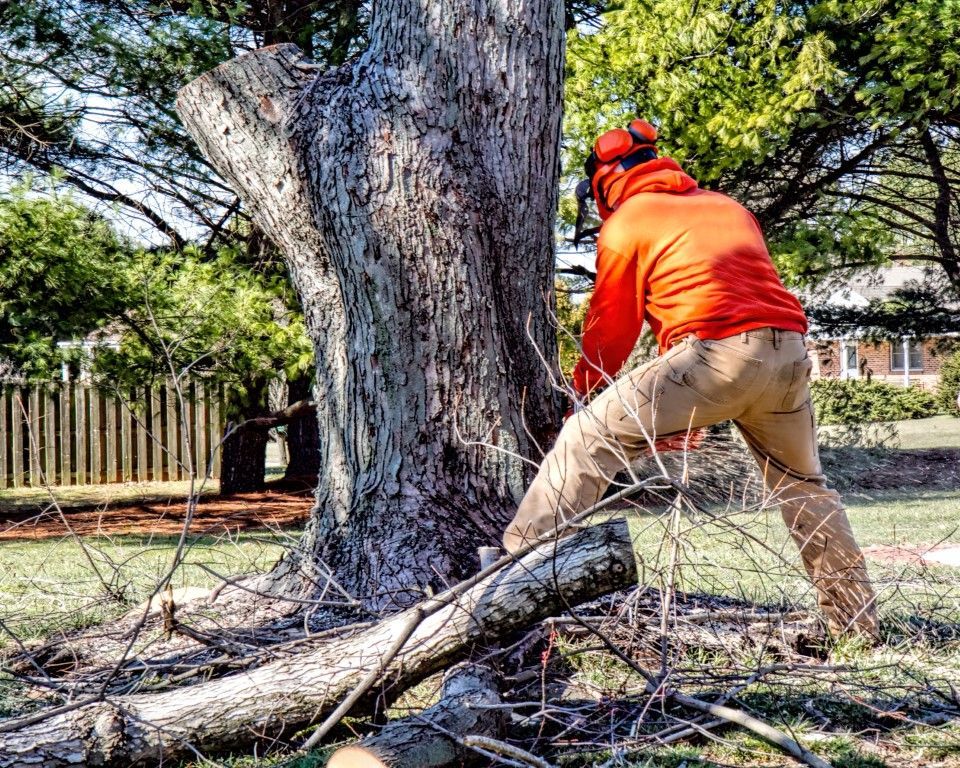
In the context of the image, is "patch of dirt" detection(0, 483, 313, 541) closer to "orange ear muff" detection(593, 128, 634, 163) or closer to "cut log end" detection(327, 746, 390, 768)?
"orange ear muff" detection(593, 128, 634, 163)

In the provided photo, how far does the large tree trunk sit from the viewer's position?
3.86 m

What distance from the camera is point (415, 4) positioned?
13.2 feet

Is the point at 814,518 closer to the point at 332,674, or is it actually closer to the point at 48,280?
the point at 332,674

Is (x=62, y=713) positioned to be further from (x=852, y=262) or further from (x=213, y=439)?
(x=213, y=439)

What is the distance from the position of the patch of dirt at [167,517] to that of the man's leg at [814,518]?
534 centimetres

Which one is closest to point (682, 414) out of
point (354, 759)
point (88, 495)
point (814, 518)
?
point (814, 518)

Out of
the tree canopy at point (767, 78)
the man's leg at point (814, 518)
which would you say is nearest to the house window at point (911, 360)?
the tree canopy at point (767, 78)

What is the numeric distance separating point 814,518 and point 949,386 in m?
28.1

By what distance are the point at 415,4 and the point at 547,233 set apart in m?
1.05

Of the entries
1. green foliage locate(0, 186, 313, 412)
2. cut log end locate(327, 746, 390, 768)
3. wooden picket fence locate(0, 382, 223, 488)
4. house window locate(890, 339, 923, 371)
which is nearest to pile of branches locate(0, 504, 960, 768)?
cut log end locate(327, 746, 390, 768)

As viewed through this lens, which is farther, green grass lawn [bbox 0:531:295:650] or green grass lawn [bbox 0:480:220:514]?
green grass lawn [bbox 0:480:220:514]

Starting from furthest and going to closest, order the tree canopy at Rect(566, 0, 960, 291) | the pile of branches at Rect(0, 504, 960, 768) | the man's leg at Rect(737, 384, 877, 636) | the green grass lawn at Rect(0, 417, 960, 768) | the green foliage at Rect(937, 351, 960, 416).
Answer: the green foliage at Rect(937, 351, 960, 416), the tree canopy at Rect(566, 0, 960, 291), the man's leg at Rect(737, 384, 877, 636), the green grass lawn at Rect(0, 417, 960, 768), the pile of branches at Rect(0, 504, 960, 768)

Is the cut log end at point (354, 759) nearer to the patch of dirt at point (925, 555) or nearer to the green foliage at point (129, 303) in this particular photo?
the patch of dirt at point (925, 555)

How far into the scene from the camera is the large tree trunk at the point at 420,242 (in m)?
3.86
